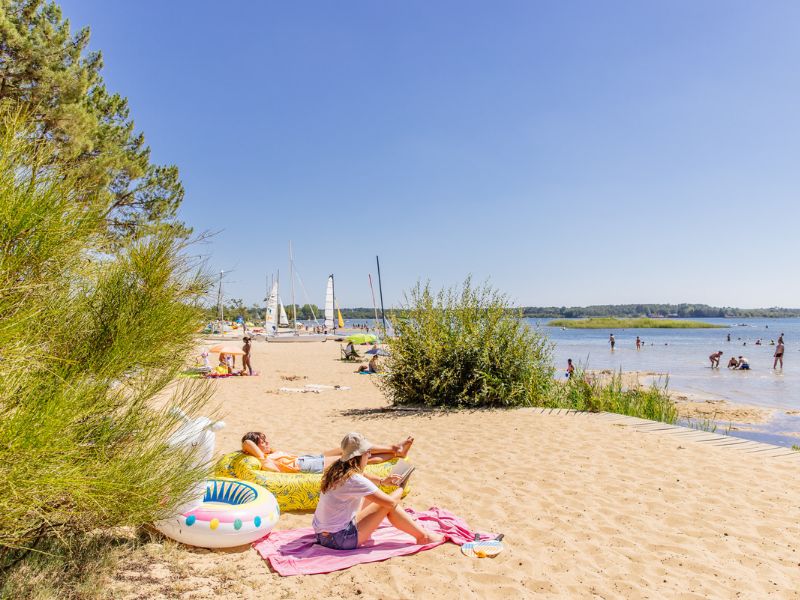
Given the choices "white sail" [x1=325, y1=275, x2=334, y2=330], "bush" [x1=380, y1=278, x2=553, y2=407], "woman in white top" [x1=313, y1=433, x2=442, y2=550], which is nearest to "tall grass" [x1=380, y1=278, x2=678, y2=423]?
"bush" [x1=380, y1=278, x2=553, y2=407]

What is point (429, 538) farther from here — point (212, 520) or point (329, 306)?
point (329, 306)

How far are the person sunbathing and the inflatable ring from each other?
4.41 feet

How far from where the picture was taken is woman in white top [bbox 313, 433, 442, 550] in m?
4.19

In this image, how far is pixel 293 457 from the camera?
20.0 feet

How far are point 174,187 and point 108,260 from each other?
1304 centimetres

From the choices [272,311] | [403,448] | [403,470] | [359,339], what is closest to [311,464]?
[403,448]

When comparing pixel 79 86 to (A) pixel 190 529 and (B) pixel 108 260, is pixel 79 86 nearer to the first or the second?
(B) pixel 108 260

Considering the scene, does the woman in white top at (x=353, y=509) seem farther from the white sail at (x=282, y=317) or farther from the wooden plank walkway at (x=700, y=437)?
the white sail at (x=282, y=317)

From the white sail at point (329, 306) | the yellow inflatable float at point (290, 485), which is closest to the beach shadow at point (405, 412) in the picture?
the yellow inflatable float at point (290, 485)

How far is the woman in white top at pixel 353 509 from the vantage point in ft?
13.7

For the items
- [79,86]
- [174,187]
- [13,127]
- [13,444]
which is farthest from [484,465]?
[174,187]

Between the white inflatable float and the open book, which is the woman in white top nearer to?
the white inflatable float

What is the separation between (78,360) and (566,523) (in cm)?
417

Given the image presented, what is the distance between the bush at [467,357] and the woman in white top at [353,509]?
6520 millimetres
